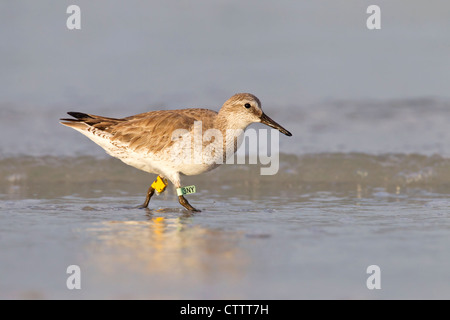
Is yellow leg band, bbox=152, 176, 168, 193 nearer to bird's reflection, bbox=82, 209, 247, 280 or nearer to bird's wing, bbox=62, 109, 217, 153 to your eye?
bird's wing, bbox=62, 109, 217, 153

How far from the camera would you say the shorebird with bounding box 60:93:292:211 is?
858cm

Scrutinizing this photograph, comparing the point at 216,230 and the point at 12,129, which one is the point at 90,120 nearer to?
the point at 216,230

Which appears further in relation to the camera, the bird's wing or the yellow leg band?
the yellow leg band

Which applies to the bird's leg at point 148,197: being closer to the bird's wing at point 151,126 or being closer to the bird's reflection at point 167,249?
the bird's wing at point 151,126

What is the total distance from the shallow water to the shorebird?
1.88 ft

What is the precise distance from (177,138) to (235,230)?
5.68 feet

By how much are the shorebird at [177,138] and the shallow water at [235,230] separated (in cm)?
57

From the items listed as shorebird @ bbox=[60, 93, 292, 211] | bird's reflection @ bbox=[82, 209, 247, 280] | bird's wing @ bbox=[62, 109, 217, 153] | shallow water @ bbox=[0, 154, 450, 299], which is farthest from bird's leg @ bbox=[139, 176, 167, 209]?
bird's reflection @ bbox=[82, 209, 247, 280]

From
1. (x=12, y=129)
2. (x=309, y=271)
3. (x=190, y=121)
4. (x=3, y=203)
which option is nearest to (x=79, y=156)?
(x=12, y=129)

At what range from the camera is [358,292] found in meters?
5.16

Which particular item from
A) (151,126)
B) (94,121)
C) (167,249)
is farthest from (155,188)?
(167,249)

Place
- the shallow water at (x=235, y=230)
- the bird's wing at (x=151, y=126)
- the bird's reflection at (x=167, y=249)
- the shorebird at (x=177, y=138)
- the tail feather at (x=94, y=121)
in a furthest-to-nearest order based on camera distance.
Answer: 1. the tail feather at (x=94, y=121)
2. the bird's wing at (x=151, y=126)
3. the shorebird at (x=177, y=138)
4. the bird's reflection at (x=167, y=249)
5. the shallow water at (x=235, y=230)

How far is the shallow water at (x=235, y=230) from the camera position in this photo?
17.6 feet

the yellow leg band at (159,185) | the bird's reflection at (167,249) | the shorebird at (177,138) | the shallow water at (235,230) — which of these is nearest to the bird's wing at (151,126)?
the shorebird at (177,138)
